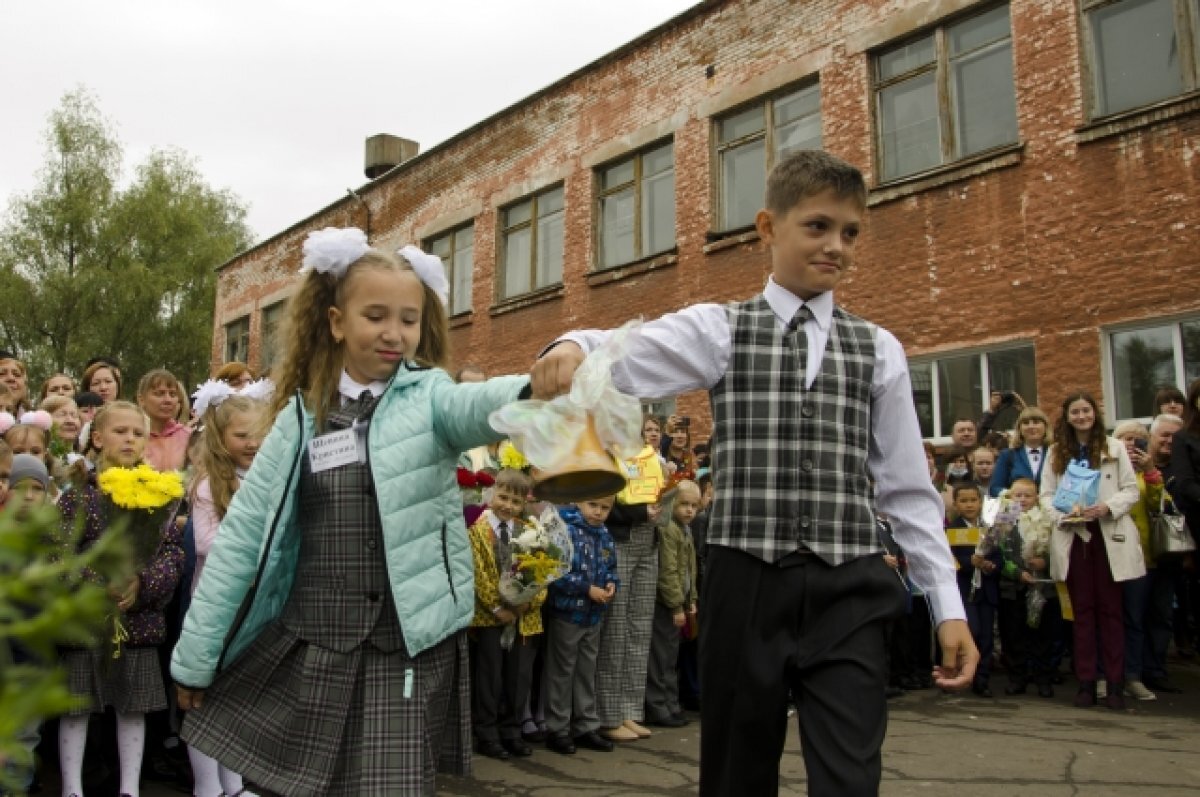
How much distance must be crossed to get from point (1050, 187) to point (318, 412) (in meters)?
10.3

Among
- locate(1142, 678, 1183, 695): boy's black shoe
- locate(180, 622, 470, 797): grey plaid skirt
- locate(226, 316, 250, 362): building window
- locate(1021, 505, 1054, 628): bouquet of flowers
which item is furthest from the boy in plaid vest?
locate(226, 316, 250, 362): building window

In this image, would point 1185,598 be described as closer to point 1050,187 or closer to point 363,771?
point 1050,187

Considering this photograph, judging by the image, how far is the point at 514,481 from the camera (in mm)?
6355

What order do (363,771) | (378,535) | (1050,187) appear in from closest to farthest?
(363,771) < (378,535) < (1050,187)

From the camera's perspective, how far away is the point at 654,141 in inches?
635

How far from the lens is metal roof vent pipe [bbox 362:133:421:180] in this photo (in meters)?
24.5

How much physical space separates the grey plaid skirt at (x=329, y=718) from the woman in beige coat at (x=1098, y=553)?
6.33 m

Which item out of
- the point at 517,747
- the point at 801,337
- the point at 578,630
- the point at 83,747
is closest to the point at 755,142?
the point at 578,630

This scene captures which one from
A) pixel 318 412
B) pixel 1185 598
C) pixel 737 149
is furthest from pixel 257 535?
pixel 737 149

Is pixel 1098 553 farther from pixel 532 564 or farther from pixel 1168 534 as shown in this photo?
pixel 532 564

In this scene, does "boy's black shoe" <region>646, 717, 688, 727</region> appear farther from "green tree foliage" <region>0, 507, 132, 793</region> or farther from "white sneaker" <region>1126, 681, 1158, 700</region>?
"green tree foliage" <region>0, 507, 132, 793</region>

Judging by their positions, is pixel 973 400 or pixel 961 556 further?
pixel 973 400

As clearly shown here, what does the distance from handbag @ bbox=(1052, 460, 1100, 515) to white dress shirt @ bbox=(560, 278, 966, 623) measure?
5579 millimetres

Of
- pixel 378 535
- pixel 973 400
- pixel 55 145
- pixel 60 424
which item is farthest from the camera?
pixel 55 145
